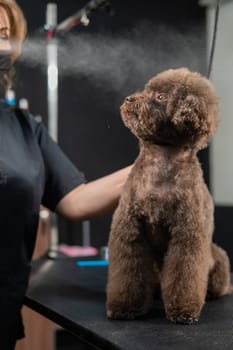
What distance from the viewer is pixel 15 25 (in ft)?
3.76

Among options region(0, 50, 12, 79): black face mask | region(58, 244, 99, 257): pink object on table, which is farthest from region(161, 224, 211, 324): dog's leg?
region(58, 244, 99, 257): pink object on table

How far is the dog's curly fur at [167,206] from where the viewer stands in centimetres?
89

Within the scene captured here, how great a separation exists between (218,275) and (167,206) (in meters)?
0.27

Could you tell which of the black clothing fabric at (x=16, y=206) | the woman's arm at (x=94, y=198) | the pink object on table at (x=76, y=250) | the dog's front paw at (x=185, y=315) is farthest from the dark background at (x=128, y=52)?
the pink object on table at (x=76, y=250)

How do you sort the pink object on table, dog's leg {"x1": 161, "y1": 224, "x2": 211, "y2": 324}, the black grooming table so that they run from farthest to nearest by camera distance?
the pink object on table, dog's leg {"x1": 161, "y1": 224, "x2": 211, "y2": 324}, the black grooming table

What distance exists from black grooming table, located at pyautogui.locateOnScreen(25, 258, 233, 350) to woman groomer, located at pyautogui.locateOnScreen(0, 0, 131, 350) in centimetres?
7

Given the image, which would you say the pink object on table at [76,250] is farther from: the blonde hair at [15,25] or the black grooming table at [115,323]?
the blonde hair at [15,25]

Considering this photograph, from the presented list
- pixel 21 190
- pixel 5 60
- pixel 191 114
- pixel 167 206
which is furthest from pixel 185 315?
pixel 5 60

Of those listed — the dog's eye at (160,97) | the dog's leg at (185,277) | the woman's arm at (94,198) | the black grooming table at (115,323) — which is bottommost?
the black grooming table at (115,323)

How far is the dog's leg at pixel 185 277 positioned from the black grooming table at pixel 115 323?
25mm

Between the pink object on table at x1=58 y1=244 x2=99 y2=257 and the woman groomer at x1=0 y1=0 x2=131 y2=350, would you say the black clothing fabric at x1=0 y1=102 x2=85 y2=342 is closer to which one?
the woman groomer at x1=0 y1=0 x2=131 y2=350

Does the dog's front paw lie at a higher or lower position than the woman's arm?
lower

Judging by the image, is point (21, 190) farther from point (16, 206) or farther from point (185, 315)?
point (185, 315)

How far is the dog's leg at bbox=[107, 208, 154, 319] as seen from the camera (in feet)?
3.02
